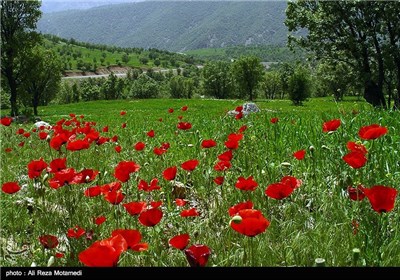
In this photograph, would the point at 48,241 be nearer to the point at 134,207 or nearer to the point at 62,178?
the point at 62,178

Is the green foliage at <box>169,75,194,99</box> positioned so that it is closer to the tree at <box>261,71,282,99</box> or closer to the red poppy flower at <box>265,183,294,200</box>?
the tree at <box>261,71,282,99</box>

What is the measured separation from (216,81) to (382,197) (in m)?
90.1

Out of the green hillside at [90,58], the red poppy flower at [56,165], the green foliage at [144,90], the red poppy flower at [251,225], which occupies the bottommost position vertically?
the red poppy flower at [251,225]

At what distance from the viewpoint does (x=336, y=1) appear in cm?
2430

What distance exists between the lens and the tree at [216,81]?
90625 millimetres

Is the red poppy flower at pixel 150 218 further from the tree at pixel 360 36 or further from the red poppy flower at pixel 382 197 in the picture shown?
the tree at pixel 360 36

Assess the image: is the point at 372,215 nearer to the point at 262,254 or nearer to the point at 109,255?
the point at 262,254

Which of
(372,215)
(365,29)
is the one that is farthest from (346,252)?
(365,29)

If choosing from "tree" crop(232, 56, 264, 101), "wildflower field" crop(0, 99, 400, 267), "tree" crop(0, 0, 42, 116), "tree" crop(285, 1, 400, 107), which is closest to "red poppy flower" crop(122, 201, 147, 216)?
"wildflower field" crop(0, 99, 400, 267)

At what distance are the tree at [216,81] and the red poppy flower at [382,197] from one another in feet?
293

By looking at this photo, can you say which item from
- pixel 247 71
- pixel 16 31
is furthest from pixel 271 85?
pixel 16 31

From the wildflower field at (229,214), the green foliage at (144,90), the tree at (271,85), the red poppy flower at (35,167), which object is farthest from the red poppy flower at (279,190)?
the tree at (271,85)
